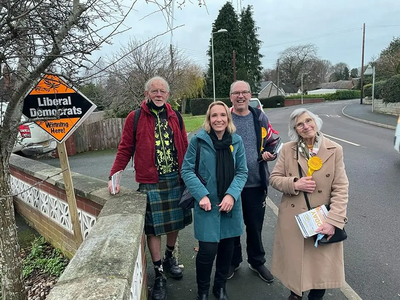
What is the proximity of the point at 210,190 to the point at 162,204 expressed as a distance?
20.9 inches

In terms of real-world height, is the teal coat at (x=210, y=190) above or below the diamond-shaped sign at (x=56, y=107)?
below

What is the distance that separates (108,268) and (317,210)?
1631mm

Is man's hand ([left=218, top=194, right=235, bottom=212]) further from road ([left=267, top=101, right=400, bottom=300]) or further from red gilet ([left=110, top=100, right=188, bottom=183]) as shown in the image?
road ([left=267, top=101, right=400, bottom=300])

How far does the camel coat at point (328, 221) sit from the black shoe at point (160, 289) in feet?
3.45

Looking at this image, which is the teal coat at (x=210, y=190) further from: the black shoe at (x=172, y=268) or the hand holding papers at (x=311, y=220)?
the black shoe at (x=172, y=268)

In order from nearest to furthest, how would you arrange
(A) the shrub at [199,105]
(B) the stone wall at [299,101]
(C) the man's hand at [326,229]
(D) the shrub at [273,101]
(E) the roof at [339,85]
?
(C) the man's hand at [326,229] → (A) the shrub at [199,105] → (D) the shrub at [273,101] → (B) the stone wall at [299,101] → (E) the roof at [339,85]

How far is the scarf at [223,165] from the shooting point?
2.50 m

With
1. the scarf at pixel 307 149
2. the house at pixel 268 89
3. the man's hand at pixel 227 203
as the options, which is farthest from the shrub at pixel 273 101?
the man's hand at pixel 227 203

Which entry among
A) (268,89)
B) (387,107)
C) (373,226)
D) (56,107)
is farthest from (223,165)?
(268,89)

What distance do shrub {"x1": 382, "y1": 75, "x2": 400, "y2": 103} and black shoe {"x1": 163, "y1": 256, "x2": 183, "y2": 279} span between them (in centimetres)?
2154

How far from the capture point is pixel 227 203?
2398 mm

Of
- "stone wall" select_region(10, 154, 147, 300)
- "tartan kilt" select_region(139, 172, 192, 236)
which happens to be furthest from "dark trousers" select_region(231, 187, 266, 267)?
"stone wall" select_region(10, 154, 147, 300)

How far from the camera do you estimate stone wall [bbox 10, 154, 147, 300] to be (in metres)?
1.36

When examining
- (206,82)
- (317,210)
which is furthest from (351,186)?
(206,82)
